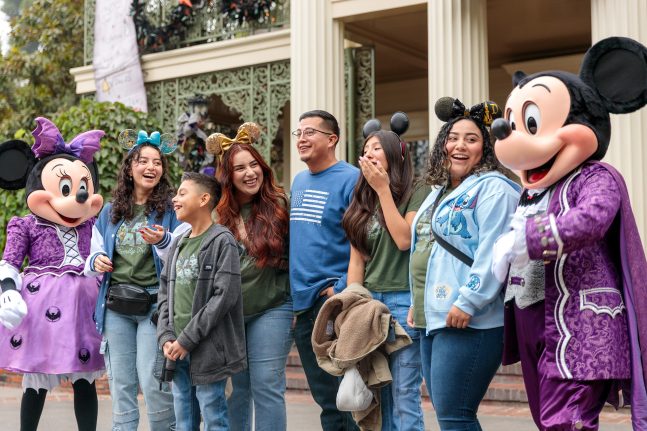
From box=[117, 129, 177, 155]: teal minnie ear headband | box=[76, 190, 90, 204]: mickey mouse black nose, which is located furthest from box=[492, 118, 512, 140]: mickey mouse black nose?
box=[76, 190, 90, 204]: mickey mouse black nose

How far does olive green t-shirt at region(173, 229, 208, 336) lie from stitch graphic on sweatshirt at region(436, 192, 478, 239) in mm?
1342

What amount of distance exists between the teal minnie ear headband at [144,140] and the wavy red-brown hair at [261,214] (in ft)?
1.72

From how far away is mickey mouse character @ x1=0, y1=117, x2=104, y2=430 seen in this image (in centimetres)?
548

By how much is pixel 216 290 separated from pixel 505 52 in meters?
8.59

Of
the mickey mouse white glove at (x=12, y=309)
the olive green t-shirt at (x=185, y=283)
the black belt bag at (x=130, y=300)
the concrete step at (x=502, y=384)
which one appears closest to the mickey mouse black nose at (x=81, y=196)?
the mickey mouse white glove at (x=12, y=309)

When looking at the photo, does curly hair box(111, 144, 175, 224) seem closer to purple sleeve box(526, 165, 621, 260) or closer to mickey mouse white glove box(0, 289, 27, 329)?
mickey mouse white glove box(0, 289, 27, 329)

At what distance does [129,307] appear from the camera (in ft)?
16.4

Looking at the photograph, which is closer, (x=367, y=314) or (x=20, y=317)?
(x=367, y=314)

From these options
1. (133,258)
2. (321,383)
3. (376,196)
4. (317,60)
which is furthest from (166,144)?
(317,60)

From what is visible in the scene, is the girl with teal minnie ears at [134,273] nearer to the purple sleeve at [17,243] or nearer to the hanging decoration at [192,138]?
the purple sleeve at [17,243]

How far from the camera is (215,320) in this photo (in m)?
4.47

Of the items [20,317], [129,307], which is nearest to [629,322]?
[129,307]

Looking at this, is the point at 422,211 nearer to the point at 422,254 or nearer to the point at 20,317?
the point at 422,254

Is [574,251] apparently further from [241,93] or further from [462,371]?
[241,93]
